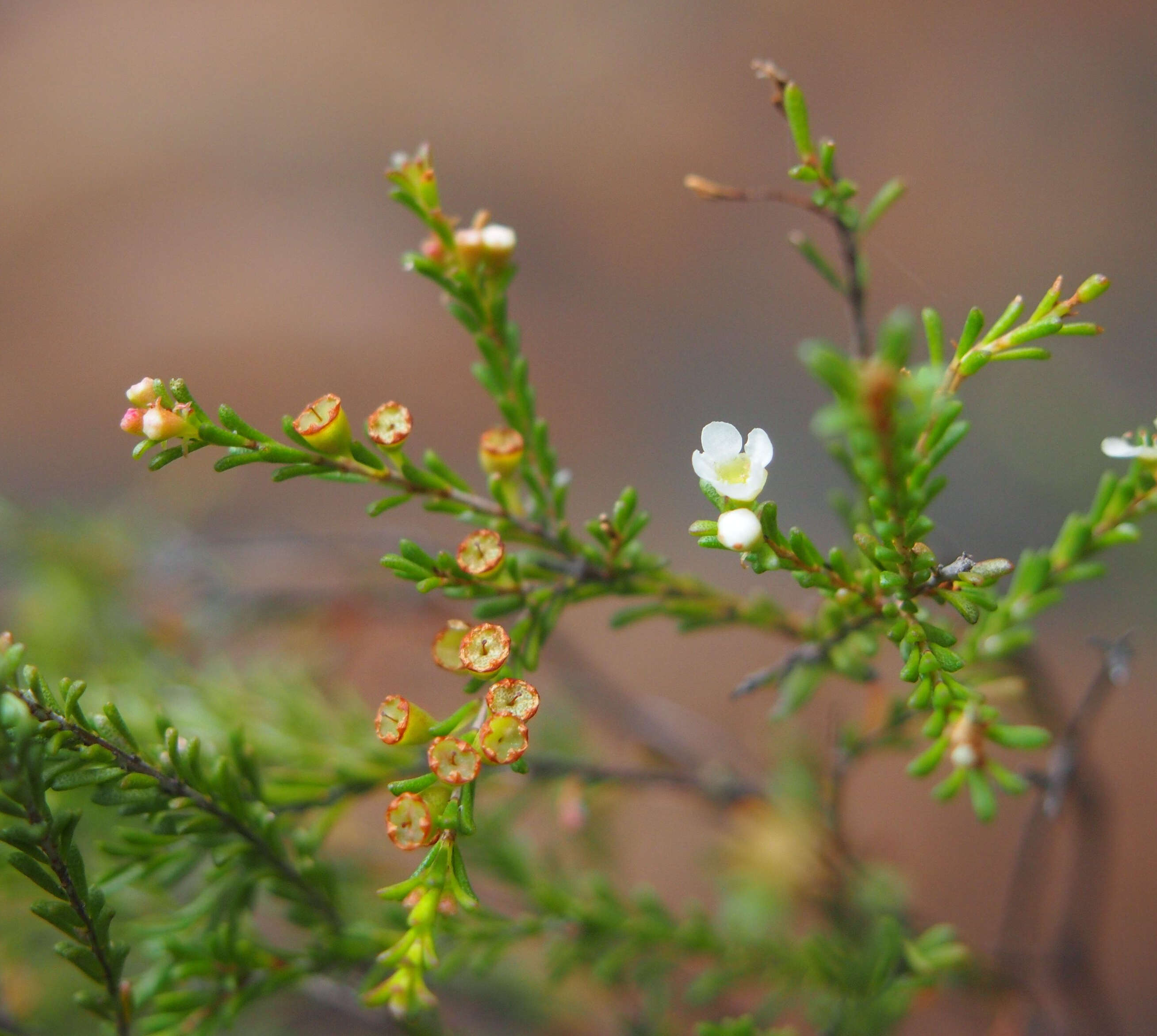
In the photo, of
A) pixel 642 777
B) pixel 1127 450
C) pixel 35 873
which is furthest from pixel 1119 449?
pixel 35 873

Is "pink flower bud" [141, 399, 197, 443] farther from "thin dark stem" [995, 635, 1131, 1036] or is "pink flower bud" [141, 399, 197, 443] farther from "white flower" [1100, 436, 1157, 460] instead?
"thin dark stem" [995, 635, 1131, 1036]

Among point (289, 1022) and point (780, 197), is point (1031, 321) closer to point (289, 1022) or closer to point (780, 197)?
point (780, 197)

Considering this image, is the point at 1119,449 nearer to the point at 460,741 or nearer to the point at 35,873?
the point at 460,741

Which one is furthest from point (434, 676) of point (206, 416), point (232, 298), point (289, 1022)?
point (206, 416)

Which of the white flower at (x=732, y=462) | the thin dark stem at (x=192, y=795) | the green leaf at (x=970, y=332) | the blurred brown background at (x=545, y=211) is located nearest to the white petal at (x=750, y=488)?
the white flower at (x=732, y=462)

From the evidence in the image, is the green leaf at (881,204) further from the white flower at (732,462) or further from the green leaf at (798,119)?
the white flower at (732,462)

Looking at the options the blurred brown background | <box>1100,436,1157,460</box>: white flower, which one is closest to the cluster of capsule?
<box>1100,436,1157,460</box>: white flower
